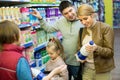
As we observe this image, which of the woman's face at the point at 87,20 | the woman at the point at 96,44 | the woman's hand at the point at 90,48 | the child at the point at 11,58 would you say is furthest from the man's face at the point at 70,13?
the child at the point at 11,58

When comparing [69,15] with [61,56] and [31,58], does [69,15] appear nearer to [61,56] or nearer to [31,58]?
[61,56]

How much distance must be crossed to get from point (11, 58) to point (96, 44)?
1215 mm

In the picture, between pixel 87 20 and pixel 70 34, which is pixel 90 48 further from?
pixel 70 34

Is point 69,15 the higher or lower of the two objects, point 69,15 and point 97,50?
the higher

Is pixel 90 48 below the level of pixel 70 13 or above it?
below

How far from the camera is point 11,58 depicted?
2.19 metres

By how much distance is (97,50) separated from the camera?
9.77 ft

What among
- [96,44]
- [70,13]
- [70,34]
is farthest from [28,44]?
[96,44]

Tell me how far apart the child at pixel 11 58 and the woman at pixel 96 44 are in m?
0.92

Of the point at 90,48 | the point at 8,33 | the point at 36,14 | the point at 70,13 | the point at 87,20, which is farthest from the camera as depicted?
the point at 36,14

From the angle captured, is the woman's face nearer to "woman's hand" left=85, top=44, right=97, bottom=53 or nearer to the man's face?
"woman's hand" left=85, top=44, right=97, bottom=53

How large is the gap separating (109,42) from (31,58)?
5.02 feet

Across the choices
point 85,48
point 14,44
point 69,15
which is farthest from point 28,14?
point 14,44

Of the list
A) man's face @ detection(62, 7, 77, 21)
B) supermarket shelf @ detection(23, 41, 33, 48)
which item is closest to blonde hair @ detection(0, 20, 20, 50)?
man's face @ detection(62, 7, 77, 21)
